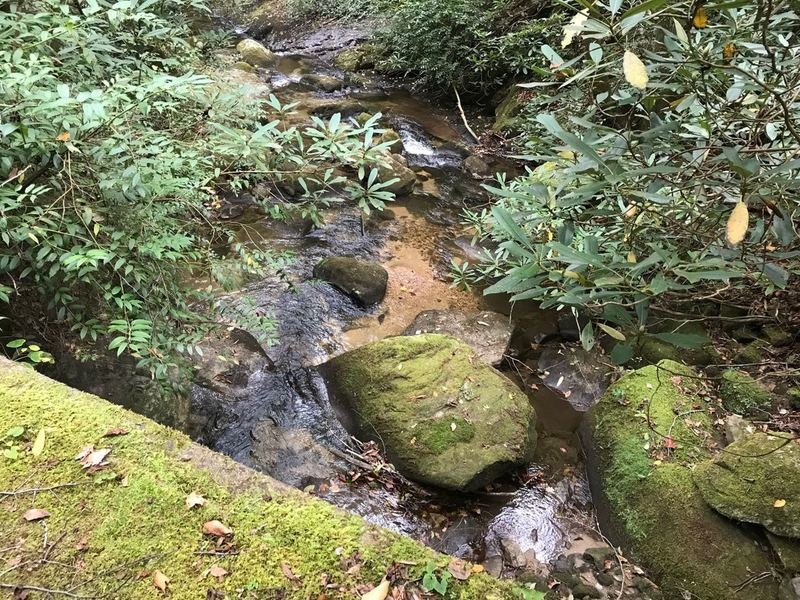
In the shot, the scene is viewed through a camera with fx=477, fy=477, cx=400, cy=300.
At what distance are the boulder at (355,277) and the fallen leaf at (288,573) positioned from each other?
170 inches

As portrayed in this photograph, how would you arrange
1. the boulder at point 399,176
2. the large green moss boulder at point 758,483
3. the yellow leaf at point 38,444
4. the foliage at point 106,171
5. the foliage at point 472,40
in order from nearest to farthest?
1. the yellow leaf at point 38,444
2. the foliage at point 106,171
3. the large green moss boulder at point 758,483
4. the boulder at point 399,176
5. the foliage at point 472,40

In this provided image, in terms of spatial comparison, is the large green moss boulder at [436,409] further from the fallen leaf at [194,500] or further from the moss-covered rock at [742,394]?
the fallen leaf at [194,500]

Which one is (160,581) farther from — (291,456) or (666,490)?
(666,490)

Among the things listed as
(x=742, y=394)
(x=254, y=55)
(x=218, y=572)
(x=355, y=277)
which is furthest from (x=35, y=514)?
(x=254, y=55)

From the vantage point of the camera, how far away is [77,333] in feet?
9.26

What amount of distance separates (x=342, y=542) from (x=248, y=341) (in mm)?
3417

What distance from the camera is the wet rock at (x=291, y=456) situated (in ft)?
12.8

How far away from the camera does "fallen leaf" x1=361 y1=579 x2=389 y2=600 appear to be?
1.52m

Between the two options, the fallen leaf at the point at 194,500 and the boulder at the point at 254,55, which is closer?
the fallen leaf at the point at 194,500

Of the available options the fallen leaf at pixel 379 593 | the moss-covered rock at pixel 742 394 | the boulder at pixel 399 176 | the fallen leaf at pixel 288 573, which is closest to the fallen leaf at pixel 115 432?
the fallen leaf at pixel 288 573

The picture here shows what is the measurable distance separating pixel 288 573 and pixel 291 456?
261 cm

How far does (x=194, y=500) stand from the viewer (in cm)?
171

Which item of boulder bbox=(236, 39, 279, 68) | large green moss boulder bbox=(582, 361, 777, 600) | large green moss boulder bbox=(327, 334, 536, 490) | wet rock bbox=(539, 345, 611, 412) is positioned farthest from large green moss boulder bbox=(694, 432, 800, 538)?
boulder bbox=(236, 39, 279, 68)

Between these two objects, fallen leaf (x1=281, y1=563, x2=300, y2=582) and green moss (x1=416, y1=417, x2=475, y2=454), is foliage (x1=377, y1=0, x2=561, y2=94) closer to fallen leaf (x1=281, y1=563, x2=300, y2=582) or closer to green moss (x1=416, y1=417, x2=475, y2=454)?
green moss (x1=416, y1=417, x2=475, y2=454)
